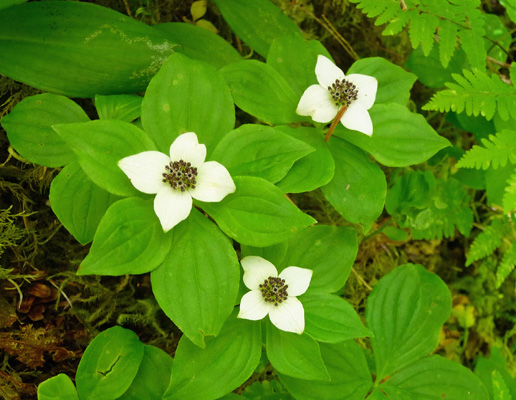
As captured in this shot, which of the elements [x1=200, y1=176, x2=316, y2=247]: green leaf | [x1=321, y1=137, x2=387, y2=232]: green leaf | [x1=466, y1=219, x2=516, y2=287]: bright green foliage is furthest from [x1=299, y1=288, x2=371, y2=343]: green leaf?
[x1=466, y1=219, x2=516, y2=287]: bright green foliage

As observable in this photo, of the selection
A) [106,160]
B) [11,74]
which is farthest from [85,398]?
[11,74]

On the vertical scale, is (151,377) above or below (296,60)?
below

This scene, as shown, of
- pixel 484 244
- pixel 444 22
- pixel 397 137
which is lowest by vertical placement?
pixel 484 244

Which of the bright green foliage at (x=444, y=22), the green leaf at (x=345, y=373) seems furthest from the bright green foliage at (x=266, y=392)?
the bright green foliage at (x=444, y=22)

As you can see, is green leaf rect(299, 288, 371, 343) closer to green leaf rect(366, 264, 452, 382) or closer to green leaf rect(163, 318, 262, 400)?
green leaf rect(163, 318, 262, 400)

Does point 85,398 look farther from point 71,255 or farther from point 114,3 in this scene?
point 114,3

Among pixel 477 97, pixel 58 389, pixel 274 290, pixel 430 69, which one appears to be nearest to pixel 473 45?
pixel 477 97

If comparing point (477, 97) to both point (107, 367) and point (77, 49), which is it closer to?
point (77, 49)
